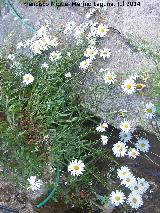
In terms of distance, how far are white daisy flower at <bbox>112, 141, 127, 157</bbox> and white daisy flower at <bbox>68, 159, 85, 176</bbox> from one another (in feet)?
0.87

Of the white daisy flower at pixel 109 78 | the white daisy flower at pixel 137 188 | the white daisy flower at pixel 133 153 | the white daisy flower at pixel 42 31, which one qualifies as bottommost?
the white daisy flower at pixel 137 188

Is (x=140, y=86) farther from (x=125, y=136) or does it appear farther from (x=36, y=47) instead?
(x=36, y=47)

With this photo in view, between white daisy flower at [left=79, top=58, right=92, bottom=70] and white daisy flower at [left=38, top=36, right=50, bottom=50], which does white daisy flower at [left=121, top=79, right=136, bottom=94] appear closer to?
white daisy flower at [left=79, top=58, right=92, bottom=70]

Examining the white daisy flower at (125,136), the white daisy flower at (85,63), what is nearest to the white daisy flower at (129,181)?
the white daisy flower at (125,136)

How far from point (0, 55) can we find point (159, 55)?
1290 mm

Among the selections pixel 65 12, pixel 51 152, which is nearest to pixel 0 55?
pixel 65 12

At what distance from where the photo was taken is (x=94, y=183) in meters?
4.05

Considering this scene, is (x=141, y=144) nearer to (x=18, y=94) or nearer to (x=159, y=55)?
(x=159, y=55)

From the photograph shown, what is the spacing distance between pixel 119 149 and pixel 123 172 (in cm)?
18

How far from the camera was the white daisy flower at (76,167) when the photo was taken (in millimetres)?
3791

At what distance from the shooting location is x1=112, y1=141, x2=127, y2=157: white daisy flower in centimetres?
383

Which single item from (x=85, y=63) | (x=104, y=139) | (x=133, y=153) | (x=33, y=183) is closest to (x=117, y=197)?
(x=133, y=153)

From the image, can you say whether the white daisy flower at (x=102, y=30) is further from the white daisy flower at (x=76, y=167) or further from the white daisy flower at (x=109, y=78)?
the white daisy flower at (x=76, y=167)

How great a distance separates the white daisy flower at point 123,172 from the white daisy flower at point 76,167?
0.29 meters
